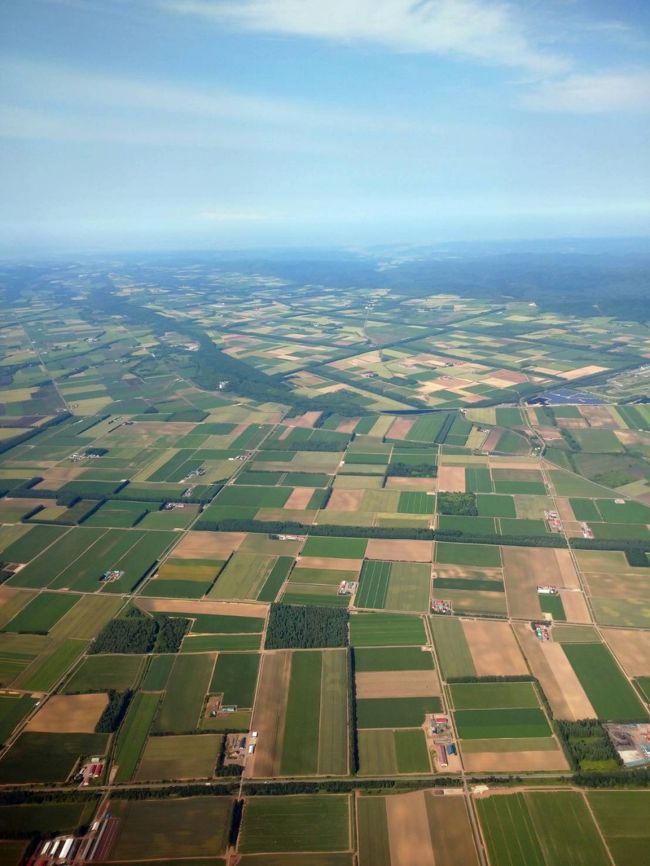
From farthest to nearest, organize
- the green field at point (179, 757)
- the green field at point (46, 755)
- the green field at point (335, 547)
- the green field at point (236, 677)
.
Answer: the green field at point (335, 547) → the green field at point (236, 677) → the green field at point (46, 755) → the green field at point (179, 757)

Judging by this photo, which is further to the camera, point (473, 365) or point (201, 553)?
point (473, 365)

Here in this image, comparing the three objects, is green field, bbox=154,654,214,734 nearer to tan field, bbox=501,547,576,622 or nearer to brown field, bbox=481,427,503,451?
tan field, bbox=501,547,576,622

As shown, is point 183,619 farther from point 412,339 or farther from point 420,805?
point 412,339

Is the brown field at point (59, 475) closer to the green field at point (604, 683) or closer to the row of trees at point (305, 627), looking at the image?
the row of trees at point (305, 627)

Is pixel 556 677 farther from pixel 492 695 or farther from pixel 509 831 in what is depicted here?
pixel 509 831

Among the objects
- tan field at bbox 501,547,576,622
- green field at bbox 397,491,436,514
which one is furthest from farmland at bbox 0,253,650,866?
green field at bbox 397,491,436,514

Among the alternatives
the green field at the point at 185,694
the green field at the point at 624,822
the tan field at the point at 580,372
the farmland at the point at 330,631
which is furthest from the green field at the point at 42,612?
the tan field at the point at 580,372

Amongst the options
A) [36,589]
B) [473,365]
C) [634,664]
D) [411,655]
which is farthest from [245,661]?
[473,365]
